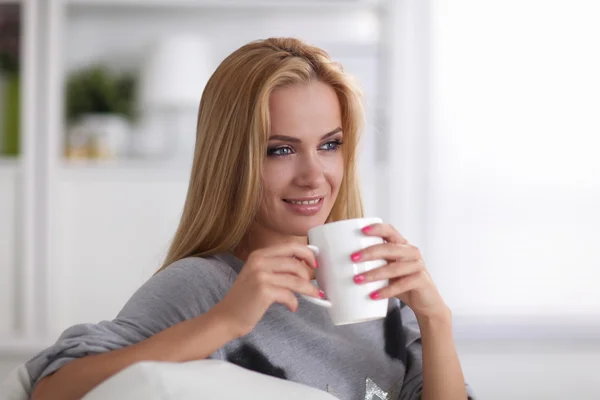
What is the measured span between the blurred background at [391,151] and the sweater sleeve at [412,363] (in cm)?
237

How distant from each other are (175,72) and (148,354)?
2.82 meters

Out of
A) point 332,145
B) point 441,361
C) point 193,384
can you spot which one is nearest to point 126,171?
point 332,145

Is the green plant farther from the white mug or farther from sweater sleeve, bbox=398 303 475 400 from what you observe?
the white mug

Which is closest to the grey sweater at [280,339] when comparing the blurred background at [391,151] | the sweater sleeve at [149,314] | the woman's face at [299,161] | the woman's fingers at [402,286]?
the sweater sleeve at [149,314]

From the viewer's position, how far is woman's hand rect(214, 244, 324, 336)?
3.22ft

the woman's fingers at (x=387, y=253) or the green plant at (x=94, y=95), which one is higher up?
the green plant at (x=94, y=95)

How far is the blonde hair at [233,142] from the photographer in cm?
127

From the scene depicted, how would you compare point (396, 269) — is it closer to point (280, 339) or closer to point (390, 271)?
point (390, 271)

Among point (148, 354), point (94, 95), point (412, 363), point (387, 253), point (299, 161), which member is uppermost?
point (94, 95)

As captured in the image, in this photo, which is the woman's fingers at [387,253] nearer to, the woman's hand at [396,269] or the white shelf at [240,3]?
the woman's hand at [396,269]

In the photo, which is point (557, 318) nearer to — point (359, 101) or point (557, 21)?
point (557, 21)

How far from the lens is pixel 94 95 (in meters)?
3.81

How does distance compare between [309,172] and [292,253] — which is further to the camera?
[309,172]

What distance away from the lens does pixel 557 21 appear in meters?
3.99
